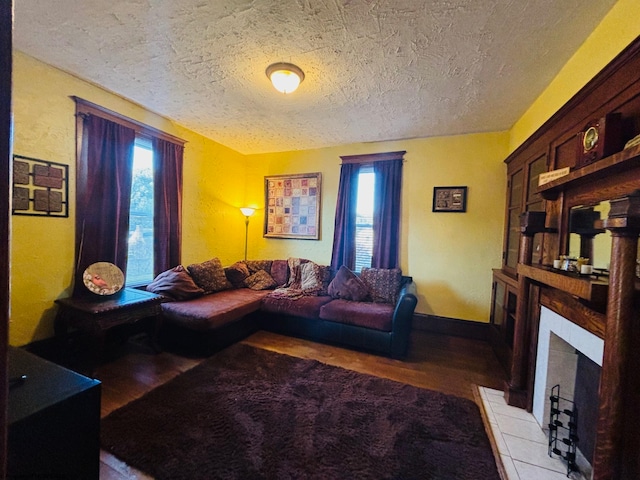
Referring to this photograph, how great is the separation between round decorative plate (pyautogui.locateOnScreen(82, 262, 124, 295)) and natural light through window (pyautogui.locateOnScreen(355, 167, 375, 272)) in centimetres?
284

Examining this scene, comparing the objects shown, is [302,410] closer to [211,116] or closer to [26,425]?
[26,425]

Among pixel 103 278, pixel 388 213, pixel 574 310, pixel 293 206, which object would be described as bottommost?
pixel 103 278

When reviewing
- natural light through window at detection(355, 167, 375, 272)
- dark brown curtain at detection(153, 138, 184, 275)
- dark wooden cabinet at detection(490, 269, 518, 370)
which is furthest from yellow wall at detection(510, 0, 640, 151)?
dark brown curtain at detection(153, 138, 184, 275)

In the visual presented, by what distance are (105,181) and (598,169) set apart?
3762 millimetres

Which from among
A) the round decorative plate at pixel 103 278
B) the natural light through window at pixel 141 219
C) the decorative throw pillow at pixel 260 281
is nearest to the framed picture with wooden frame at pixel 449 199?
the decorative throw pillow at pixel 260 281

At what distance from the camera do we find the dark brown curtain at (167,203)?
10.7 feet

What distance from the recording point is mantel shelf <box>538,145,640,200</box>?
1106 millimetres

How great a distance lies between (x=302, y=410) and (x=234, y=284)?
2332 millimetres

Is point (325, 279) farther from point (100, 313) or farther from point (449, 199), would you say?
point (100, 313)

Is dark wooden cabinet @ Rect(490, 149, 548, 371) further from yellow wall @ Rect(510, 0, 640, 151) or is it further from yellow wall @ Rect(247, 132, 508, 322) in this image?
yellow wall @ Rect(510, 0, 640, 151)

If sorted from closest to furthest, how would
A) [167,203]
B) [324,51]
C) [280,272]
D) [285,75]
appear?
1. [324,51]
2. [285,75]
3. [167,203]
4. [280,272]

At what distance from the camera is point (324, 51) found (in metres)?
1.98

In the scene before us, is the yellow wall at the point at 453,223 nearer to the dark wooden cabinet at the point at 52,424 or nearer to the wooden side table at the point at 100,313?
the wooden side table at the point at 100,313

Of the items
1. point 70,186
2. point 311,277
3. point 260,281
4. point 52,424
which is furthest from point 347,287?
point 70,186
